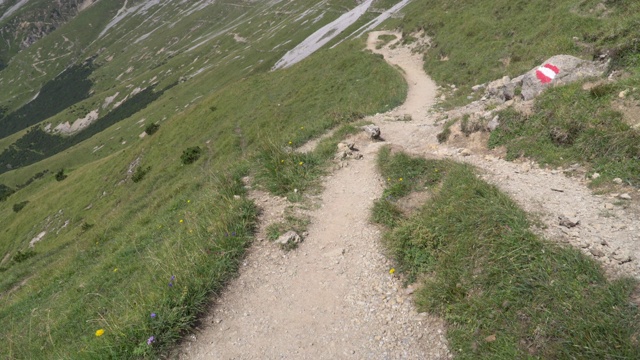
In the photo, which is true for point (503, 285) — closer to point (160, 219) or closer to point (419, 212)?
point (419, 212)

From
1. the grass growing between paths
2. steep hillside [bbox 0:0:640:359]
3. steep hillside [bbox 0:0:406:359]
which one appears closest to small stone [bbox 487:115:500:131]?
steep hillside [bbox 0:0:640:359]

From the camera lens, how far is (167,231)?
1493 centimetres

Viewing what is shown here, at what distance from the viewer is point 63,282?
17375 millimetres

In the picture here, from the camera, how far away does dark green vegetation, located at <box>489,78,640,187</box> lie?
33.9 ft

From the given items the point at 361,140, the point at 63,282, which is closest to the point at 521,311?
the point at 361,140

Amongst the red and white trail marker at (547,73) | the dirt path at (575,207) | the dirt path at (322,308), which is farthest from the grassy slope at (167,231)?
the red and white trail marker at (547,73)

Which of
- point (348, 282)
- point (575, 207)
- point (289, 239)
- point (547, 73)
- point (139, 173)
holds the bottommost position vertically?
point (139, 173)

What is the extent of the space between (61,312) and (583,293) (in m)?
16.9

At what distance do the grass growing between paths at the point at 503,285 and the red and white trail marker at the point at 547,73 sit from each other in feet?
35.4

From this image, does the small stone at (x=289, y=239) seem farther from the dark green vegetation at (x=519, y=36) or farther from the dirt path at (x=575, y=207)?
the dark green vegetation at (x=519, y=36)

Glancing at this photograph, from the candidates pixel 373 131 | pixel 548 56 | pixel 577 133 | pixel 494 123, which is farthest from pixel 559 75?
pixel 373 131

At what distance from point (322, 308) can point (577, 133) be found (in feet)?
36.5

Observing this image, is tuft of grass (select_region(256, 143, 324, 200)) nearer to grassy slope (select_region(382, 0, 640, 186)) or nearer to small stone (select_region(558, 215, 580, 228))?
grassy slope (select_region(382, 0, 640, 186))

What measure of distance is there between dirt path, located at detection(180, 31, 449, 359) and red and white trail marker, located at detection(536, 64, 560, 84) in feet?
43.7
